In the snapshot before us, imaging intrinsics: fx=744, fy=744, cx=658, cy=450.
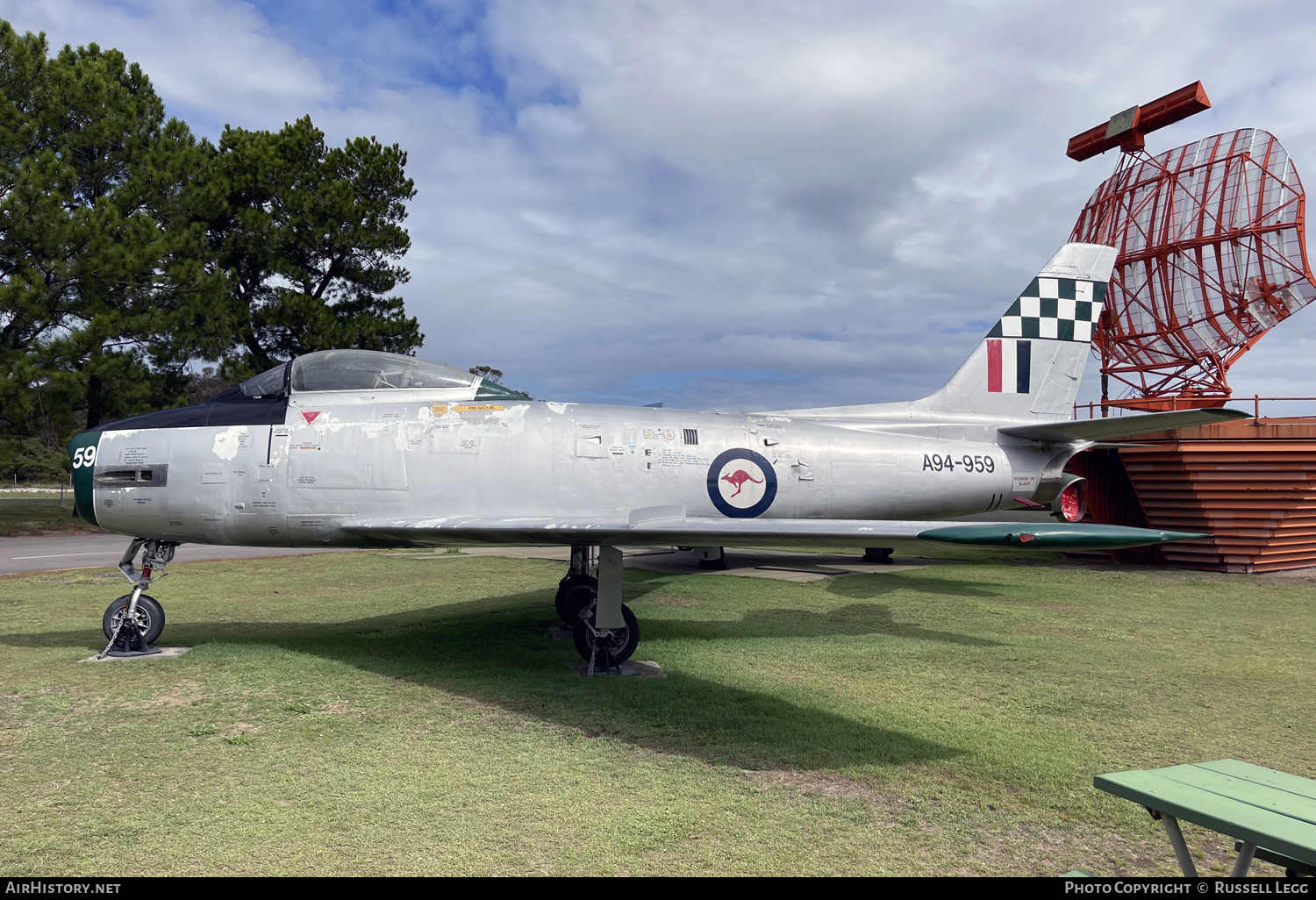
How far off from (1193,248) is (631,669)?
73.4 feet

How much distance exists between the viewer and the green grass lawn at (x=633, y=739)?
3365 millimetres

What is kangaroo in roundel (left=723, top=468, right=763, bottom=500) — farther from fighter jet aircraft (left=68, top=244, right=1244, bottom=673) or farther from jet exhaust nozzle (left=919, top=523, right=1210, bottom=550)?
jet exhaust nozzle (left=919, top=523, right=1210, bottom=550)

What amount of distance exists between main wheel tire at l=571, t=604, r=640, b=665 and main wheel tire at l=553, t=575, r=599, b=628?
575 mm

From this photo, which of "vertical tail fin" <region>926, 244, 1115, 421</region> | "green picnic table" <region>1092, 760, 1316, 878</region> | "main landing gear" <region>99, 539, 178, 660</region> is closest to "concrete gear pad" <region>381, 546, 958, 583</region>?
"vertical tail fin" <region>926, 244, 1115, 421</region>

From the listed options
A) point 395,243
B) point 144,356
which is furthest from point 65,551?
point 395,243

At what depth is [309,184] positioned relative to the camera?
27.7m

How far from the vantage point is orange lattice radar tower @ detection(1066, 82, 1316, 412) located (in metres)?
19.6

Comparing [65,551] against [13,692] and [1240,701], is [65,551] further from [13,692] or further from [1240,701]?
[1240,701]

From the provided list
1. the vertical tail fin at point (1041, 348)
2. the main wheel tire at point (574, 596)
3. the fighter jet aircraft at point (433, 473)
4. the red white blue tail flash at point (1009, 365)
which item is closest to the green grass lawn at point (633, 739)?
the main wheel tire at point (574, 596)

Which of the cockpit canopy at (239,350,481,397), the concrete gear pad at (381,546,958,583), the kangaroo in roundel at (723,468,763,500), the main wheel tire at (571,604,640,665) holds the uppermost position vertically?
the cockpit canopy at (239,350,481,397)

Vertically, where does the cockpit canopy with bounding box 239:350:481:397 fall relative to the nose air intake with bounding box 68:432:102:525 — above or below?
above

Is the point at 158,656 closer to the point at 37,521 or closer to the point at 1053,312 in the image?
the point at 1053,312

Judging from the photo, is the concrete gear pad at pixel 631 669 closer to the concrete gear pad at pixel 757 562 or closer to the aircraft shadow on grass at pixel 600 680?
the aircraft shadow on grass at pixel 600 680

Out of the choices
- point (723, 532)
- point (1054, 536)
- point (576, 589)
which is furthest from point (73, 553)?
point (1054, 536)
